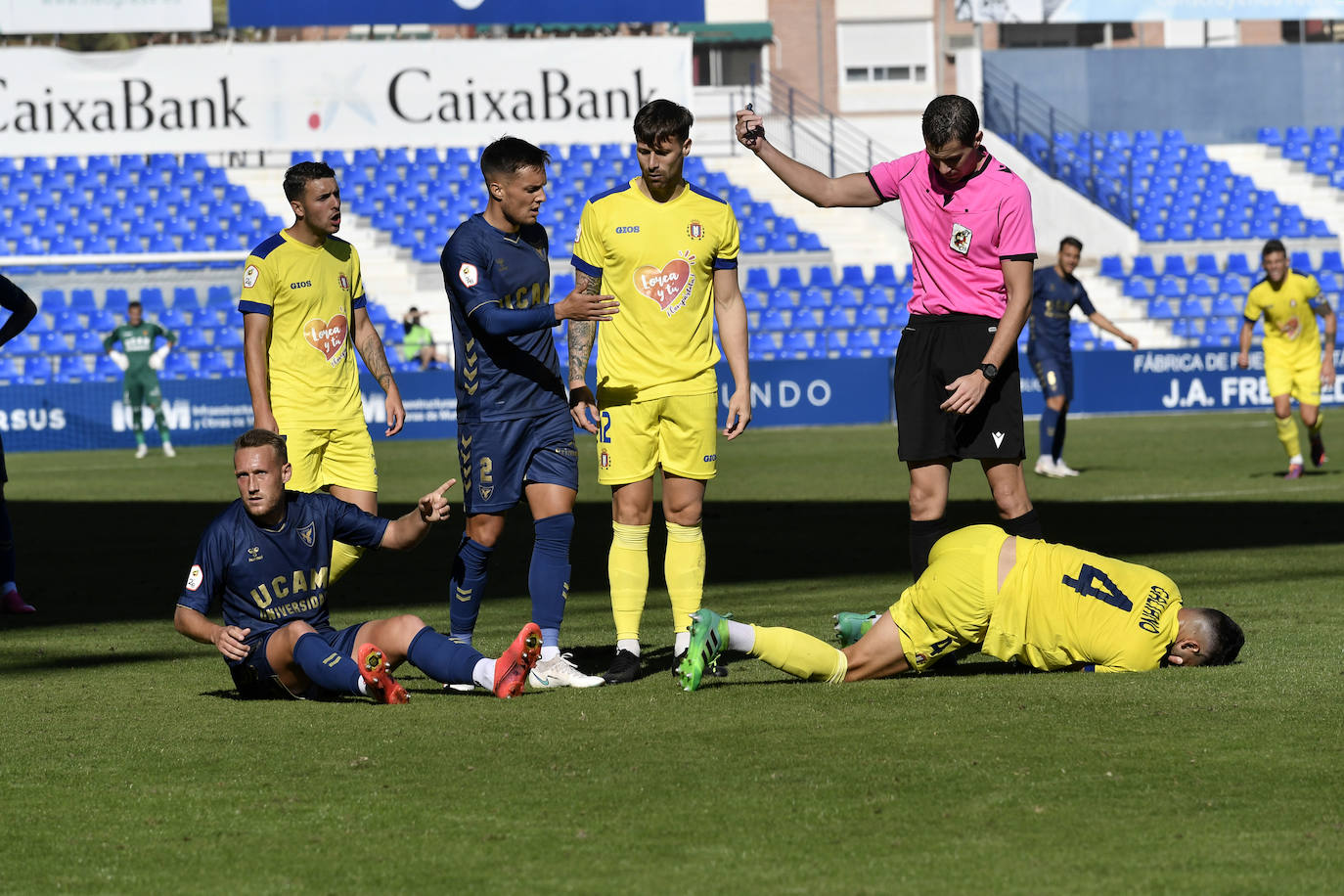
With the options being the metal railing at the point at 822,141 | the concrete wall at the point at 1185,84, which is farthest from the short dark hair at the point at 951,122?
the concrete wall at the point at 1185,84

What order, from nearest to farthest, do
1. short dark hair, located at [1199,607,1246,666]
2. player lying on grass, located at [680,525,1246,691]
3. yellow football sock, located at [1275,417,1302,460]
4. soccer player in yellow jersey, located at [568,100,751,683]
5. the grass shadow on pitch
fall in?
player lying on grass, located at [680,525,1246,691]
short dark hair, located at [1199,607,1246,666]
soccer player in yellow jersey, located at [568,100,751,683]
the grass shadow on pitch
yellow football sock, located at [1275,417,1302,460]

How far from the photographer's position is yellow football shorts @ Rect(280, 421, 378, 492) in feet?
25.8

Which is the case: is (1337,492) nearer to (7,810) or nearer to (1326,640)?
(1326,640)

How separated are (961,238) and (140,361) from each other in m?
17.7

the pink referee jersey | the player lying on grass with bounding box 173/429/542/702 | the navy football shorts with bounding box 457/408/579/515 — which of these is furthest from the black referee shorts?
the player lying on grass with bounding box 173/429/542/702

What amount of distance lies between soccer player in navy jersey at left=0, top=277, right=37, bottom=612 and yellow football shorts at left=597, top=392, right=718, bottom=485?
4163 millimetres

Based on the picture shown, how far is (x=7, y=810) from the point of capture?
4.70 meters

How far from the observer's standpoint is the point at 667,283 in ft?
22.4

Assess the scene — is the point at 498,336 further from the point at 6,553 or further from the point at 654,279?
the point at 6,553

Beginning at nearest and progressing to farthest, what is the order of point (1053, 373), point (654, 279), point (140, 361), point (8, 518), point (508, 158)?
point (508, 158), point (654, 279), point (8, 518), point (1053, 373), point (140, 361)

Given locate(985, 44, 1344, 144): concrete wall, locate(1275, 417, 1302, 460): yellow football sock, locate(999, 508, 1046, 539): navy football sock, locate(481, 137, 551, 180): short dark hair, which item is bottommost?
locate(1275, 417, 1302, 460): yellow football sock

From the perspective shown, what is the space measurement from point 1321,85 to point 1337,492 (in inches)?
1249

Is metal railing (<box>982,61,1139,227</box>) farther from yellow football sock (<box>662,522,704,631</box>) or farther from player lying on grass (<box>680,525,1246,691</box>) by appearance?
player lying on grass (<box>680,525,1246,691</box>)

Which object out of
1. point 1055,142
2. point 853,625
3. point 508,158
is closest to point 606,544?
point 853,625
